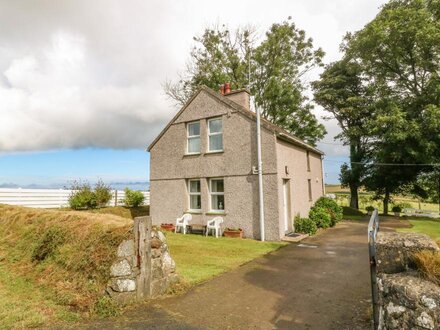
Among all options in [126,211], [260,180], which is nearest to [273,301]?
[260,180]

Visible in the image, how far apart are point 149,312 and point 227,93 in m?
13.0

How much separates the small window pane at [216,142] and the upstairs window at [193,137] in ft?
2.90

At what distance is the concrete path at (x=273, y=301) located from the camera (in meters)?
4.72

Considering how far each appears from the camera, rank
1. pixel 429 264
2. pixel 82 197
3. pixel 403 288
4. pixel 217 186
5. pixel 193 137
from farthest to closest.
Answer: pixel 82 197 < pixel 193 137 < pixel 217 186 < pixel 429 264 < pixel 403 288

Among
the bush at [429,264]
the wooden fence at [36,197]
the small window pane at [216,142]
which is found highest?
the small window pane at [216,142]

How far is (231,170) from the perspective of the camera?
44.9 feet

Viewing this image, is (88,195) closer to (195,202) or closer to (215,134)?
(195,202)

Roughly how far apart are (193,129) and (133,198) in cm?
791

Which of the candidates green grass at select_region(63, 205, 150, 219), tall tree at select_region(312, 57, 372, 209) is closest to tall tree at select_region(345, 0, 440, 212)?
tall tree at select_region(312, 57, 372, 209)

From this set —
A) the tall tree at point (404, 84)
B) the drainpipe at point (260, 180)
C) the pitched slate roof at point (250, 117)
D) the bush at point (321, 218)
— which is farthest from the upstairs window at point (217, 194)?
the tall tree at point (404, 84)

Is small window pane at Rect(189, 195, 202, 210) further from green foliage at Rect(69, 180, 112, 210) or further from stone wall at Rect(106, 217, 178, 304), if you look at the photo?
stone wall at Rect(106, 217, 178, 304)

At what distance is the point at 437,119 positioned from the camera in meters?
18.1

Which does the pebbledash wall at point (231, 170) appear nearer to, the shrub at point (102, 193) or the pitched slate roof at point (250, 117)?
the pitched slate roof at point (250, 117)

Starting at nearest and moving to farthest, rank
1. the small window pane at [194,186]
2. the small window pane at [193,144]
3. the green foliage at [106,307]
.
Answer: the green foliage at [106,307], the small window pane at [194,186], the small window pane at [193,144]
